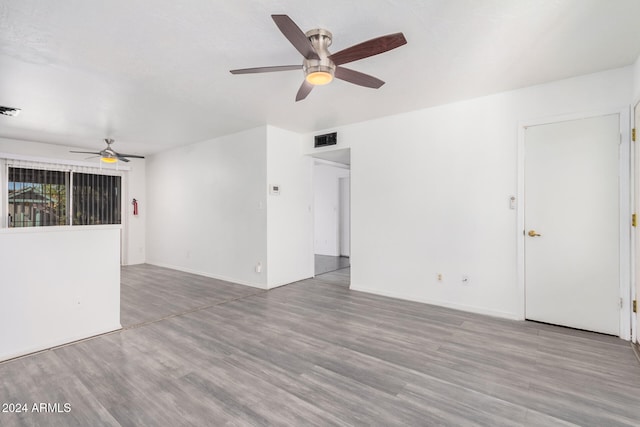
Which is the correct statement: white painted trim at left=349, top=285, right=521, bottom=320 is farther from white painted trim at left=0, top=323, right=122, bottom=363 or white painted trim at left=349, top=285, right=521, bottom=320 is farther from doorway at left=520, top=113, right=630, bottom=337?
white painted trim at left=0, top=323, right=122, bottom=363

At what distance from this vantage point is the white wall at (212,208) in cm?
506

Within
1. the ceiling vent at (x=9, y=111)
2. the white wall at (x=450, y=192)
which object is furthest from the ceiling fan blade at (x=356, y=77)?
the ceiling vent at (x=9, y=111)

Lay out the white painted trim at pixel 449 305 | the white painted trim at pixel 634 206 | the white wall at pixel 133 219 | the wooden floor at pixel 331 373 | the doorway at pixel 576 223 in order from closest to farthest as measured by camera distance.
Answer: the wooden floor at pixel 331 373, the white painted trim at pixel 634 206, the doorway at pixel 576 223, the white painted trim at pixel 449 305, the white wall at pixel 133 219

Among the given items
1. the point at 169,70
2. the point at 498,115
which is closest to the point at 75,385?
the point at 169,70

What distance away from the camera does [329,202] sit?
27.8 ft

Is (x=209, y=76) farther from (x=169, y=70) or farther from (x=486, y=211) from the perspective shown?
(x=486, y=211)

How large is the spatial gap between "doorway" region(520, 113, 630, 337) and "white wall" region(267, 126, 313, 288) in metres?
3.35

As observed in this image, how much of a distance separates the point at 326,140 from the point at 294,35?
125 inches

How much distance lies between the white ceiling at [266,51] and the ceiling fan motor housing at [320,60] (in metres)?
0.06

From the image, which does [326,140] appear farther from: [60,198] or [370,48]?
[60,198]

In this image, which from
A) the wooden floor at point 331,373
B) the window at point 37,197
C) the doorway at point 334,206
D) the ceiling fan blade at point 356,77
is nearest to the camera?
the wooden floor at point 331,373

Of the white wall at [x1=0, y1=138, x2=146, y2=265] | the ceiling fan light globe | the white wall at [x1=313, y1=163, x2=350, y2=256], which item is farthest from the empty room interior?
the white wall at [x1=313, y1=163, x2=350, y2=256]

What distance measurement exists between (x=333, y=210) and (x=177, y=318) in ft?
17.7

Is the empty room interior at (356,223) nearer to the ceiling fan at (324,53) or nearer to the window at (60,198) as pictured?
the ceiling fan at (324,53)
